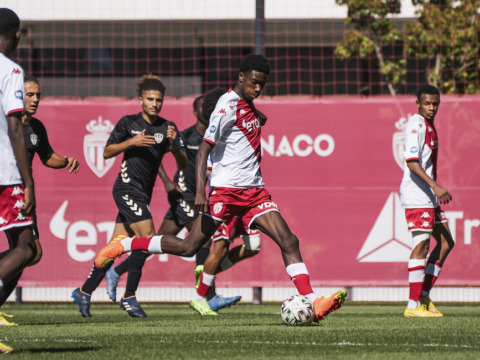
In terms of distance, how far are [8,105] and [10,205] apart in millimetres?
561

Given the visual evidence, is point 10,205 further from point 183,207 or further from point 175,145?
point 183,207

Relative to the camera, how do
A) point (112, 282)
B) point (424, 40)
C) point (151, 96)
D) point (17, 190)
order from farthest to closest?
point (424, 40)
point (112, 282)
point (151, 96)
point (17, 190)

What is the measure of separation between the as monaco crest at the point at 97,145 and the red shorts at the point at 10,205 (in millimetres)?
6390

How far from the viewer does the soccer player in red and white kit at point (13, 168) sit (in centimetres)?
509

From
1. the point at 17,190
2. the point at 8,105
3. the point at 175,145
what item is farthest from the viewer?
the point at 175,145

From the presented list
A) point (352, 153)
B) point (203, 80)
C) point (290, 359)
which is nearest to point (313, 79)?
point (203, 80)

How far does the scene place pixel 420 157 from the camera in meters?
8.82

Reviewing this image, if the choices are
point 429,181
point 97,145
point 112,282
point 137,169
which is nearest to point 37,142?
point 137,169

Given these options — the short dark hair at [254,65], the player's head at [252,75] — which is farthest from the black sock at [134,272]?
the short dark hair at [254,65]

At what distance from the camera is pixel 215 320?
8.29 metres

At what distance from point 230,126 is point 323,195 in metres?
4.28

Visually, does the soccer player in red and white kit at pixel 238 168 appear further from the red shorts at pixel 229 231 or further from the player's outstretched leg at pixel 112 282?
the player's outstretched leg at pixel 112 282

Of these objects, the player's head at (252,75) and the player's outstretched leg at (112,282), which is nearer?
the player's head at (252,75)

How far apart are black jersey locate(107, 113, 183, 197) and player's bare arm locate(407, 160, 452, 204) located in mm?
2260
